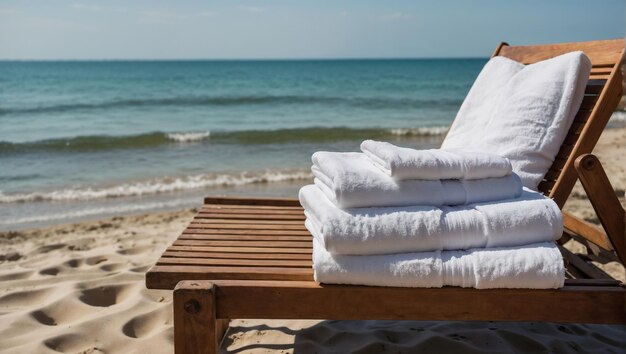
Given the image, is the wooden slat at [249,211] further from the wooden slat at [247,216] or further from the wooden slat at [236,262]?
the wooden slat at [236,262]

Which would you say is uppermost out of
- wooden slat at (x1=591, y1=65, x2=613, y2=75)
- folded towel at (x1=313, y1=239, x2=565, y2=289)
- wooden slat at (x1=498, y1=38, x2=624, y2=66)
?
wooden slat at (x1=498, y1=38, x2=624, y2=66)

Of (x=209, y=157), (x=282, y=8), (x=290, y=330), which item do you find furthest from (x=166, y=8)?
(x=290, y=330)

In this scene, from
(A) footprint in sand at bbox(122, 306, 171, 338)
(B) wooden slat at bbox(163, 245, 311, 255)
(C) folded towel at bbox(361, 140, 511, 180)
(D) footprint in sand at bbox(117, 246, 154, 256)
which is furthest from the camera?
(D) footprint in sand at bbox(117, 246, 154, 256)

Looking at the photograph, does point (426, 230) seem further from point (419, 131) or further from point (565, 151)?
point (419, 131)

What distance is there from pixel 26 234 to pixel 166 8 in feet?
162

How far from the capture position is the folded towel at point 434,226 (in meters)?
2.01

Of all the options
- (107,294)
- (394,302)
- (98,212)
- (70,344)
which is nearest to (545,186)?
(394,302)

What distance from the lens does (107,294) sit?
3.49 metres

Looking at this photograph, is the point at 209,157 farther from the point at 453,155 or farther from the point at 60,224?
the point at 453,155

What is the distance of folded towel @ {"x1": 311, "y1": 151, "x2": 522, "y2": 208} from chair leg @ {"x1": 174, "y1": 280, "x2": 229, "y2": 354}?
0.52 m

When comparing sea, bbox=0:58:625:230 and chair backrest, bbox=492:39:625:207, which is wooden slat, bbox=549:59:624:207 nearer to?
chair backrest, bbox=492:39:625:207

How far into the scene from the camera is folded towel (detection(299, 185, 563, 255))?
2010 mm

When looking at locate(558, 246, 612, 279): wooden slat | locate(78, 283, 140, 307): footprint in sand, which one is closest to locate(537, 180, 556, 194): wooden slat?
locate(558, 246, 612, 279): wooden slat

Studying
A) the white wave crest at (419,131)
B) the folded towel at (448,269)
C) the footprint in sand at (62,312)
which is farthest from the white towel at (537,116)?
the white wave crest at (419,131)
